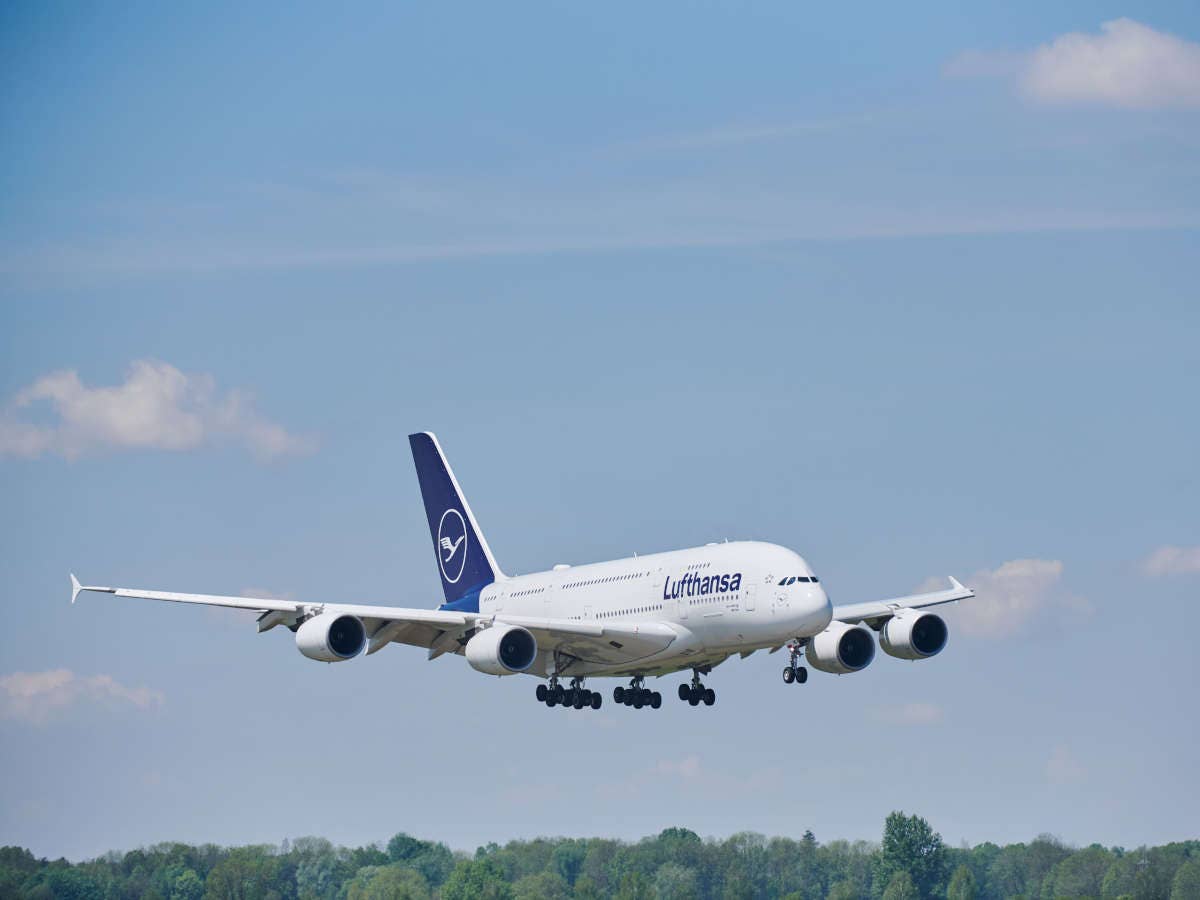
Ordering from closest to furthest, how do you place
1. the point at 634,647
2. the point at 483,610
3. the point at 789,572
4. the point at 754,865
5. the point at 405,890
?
the point at 789,572 → the point at 634,647 → the point at 483,610 → the point at 405,890 → the point at 754,865

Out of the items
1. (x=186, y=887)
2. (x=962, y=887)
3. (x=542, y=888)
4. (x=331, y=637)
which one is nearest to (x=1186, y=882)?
(x=962, y=887)

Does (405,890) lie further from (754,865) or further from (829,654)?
(829,654)

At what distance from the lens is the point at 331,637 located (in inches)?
3071

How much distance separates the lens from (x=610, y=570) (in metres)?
82.7

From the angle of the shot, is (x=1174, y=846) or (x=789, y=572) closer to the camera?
(x=789, y=572)

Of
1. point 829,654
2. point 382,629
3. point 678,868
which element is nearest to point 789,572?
point 829,654

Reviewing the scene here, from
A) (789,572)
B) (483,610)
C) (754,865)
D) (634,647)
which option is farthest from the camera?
(754,865)

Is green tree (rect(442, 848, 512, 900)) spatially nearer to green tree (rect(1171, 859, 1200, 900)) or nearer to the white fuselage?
green tree (rect(1171, 859, 1200, 900))

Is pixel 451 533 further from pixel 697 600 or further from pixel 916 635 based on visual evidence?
pixel 916 635

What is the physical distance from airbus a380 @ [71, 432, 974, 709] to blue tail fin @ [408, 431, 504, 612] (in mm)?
6122

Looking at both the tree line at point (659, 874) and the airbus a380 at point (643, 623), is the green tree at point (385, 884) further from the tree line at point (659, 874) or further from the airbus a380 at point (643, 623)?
the airbus a380 at point (643, 623)

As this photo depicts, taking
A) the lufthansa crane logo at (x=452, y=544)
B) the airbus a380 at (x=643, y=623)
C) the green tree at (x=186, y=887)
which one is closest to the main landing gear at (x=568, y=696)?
the airbus a380 at (x=643, y=623)

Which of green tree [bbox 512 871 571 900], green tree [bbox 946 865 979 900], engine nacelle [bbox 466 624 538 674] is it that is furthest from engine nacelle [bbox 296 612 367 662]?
green tree [bbox 946 865 979 900]

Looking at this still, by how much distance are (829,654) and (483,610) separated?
18581 mm
